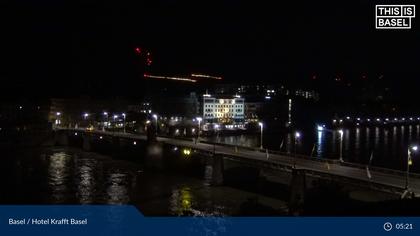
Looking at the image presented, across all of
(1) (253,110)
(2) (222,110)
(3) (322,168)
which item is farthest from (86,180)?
(1) (253,110)

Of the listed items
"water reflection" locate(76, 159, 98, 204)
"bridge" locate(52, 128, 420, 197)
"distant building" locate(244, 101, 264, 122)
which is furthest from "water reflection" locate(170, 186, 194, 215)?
"distant building" locate(244, 101, 264, 122)

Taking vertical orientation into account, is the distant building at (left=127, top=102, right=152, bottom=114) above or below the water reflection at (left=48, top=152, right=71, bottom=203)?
above

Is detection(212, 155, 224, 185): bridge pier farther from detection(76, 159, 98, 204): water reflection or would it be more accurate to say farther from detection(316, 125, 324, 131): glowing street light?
detection(316, 125, 324, 131): glowing street light

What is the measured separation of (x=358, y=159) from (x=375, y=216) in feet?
227

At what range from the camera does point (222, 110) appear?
156 meters

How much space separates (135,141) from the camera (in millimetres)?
78062

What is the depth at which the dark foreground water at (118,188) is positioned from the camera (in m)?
41.2

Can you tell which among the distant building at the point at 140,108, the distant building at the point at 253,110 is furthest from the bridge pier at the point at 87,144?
the distant building at the point at 253,110

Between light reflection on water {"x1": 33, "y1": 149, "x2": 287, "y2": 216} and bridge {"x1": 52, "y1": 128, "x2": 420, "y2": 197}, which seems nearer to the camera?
bridge {"x1": 52, "y1": 128, "x2": 420, "y2": 197}

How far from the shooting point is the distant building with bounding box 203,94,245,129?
15200 cm

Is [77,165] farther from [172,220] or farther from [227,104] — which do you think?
[227,104]

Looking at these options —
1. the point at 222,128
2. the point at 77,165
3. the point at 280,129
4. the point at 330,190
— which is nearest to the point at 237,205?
the point at 330,190

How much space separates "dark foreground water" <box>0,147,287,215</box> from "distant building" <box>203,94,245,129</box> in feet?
272

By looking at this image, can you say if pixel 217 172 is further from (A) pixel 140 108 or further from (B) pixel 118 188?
(A) pixel 140 108
